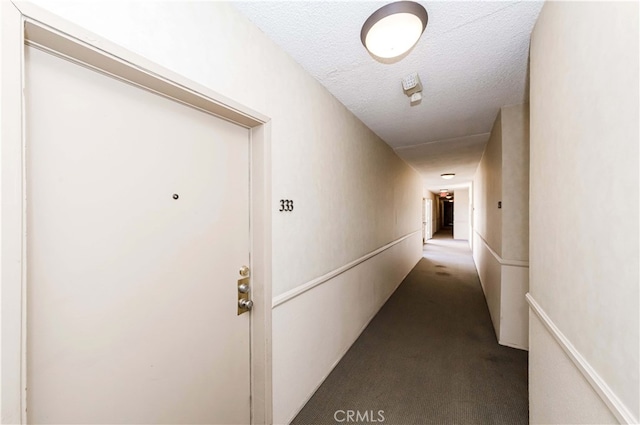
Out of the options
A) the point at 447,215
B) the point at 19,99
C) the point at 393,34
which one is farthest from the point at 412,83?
the point at 447,215

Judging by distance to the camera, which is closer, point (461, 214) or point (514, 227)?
point (514, 227)

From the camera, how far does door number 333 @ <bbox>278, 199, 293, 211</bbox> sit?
1.52 m

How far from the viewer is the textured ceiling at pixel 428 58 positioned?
1225 mm

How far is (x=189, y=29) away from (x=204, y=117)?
36 cm

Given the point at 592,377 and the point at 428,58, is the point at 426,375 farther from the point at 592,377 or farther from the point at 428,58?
the point at 428,58

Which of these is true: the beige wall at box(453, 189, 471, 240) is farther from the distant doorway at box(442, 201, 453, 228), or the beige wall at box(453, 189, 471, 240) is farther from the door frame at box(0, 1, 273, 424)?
the door frame at box(0, 1, 273, 424)

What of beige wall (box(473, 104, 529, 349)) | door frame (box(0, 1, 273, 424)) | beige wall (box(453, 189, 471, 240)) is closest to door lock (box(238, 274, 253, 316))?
door frame (box(0, 1, 273, 424))

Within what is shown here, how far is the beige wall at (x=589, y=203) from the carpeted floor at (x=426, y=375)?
0.67 m

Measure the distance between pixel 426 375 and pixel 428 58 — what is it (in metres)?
2.50

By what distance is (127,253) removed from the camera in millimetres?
943

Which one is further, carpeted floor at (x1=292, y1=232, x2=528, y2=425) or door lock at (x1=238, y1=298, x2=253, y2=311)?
carpeted floor at (x1=292, y1=232, x2=528, y2=425)

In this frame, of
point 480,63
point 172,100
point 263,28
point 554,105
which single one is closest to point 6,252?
point 172,100

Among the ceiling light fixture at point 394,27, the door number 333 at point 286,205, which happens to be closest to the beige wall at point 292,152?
the door number 333 at point 286,205

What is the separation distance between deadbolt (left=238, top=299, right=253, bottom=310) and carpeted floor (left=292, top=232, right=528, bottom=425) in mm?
928
